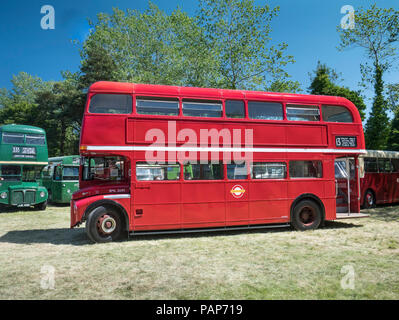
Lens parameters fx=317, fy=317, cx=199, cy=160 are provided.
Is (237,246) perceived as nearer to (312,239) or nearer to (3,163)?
(312,239)

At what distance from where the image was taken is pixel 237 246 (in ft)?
24.4

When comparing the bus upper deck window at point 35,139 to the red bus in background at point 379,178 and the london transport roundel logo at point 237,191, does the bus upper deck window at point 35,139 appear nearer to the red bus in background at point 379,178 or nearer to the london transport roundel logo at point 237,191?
the london transport roundel logo at point 237,191

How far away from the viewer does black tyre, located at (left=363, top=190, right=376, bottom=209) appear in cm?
1517

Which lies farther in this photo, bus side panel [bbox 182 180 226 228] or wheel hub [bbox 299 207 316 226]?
wheel hub [bbox 299 207 316 226]

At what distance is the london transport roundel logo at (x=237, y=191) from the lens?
8891 mm

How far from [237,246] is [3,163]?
12835 mm

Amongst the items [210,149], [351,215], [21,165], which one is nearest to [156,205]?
[210,149]

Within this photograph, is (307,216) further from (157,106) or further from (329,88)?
(329,88)

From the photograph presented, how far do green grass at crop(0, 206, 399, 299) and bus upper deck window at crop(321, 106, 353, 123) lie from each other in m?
3.41

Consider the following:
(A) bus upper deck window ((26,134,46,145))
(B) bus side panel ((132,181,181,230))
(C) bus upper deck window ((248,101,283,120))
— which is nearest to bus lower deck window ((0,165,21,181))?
(A) bus upper deck window ((26,134,46,145))

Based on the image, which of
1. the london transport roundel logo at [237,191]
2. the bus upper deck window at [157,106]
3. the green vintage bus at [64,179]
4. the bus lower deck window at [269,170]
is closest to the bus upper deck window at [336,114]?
the bus lower deck window at [269,170]

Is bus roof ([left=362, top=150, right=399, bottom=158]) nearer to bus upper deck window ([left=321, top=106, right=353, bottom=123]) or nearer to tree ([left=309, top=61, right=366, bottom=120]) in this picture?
bus upper deck window ([left=321, top=106, right=353, bottom=123])

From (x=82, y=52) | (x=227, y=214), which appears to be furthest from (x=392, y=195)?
(x=82, y=52)

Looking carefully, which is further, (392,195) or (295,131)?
(392,195)
